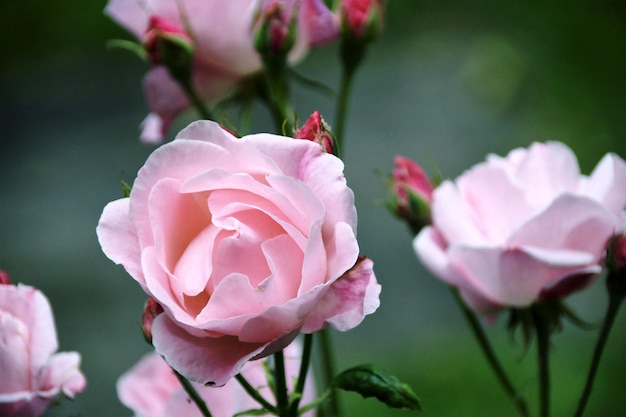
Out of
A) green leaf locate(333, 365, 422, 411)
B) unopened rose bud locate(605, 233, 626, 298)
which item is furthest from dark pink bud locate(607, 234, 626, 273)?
green leaf locate(333, 365, 422, 411)

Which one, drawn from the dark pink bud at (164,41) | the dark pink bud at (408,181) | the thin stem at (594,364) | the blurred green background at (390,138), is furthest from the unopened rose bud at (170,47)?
the blurred green background at (390,138)

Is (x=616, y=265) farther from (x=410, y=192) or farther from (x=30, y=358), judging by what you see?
(x=30, y=358)

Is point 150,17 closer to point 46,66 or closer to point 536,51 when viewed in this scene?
point 536,51

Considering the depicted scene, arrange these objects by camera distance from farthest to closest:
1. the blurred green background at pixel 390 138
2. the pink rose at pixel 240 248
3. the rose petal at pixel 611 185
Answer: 1. the blurred green background at pixel 390 138
2. the rose petal at pixel 611 185
3. the pink rose at pixel 240 248

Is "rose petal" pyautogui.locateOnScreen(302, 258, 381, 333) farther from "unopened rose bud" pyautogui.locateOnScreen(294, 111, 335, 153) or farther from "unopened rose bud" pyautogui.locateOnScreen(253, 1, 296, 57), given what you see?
"unopened rose bud" pyautogui.locateOnScreen(253, 1, 296, 57)

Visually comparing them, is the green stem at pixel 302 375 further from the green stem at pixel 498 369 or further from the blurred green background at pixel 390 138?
the blurred green background at pixel 390 138
